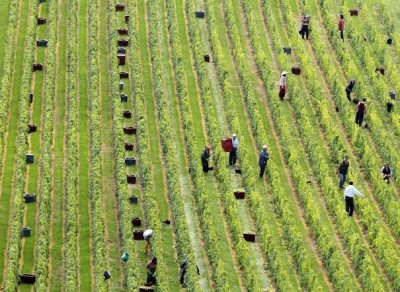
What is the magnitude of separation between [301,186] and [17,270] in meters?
13.3

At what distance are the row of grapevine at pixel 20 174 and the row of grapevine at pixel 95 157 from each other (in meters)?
3.01

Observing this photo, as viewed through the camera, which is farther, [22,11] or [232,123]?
[22,11]

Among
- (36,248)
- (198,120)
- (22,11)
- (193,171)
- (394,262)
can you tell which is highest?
(22,11)

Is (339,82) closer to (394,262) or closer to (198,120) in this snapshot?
(198,120)

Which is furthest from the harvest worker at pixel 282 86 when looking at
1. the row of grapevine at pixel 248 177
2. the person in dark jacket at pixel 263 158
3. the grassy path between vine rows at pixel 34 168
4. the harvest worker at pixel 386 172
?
the grassy path between vine rows at pixel 34 168

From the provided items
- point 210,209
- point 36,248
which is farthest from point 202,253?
point 36,248

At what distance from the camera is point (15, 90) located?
6769 centimetres

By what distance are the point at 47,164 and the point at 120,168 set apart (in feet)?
11.0

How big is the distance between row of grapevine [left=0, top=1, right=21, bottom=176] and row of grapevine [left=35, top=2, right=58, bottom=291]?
1.83 m

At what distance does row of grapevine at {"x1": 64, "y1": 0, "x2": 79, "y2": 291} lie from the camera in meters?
51.6

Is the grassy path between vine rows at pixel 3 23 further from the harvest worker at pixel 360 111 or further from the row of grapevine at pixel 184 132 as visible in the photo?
the harvest worker at pixel 360 111

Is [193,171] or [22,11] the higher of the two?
[22,11]

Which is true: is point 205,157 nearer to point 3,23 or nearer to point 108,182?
point 108,182

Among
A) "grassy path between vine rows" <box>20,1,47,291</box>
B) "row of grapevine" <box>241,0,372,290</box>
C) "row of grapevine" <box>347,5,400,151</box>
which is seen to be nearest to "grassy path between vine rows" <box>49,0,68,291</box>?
"grassy path between vine rows" <box>20,1,47,291</box>
